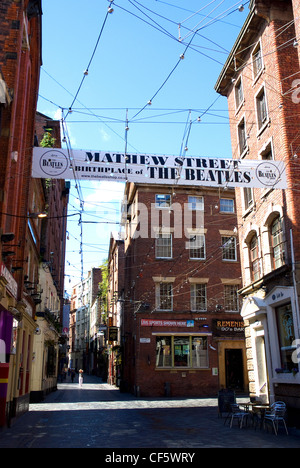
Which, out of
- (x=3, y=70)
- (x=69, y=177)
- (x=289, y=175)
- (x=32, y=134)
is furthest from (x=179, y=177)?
(x=32, y=134)

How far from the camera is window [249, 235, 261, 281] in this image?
17.5 meters

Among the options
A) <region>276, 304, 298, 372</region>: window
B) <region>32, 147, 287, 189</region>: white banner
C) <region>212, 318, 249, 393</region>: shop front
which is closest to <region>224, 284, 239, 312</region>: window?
<region>212, 318, 249, 393</region>: shop front

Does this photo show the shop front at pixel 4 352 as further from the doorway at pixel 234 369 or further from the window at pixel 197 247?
the doorway at pixel 234 369

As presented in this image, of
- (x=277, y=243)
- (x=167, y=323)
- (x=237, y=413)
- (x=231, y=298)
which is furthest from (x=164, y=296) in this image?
(x=237, y=413)

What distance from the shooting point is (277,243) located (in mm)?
15773

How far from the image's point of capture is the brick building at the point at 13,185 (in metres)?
13.2

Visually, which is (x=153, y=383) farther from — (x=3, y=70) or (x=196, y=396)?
(x=3, y=70)

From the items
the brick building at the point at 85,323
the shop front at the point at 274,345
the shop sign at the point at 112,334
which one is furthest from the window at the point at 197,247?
the brick building at the point at 85,323

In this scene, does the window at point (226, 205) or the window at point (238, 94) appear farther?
the window at point (226, 205)

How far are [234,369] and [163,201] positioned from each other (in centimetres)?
1303

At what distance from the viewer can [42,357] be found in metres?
26.1

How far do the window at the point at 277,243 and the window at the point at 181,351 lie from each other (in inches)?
600

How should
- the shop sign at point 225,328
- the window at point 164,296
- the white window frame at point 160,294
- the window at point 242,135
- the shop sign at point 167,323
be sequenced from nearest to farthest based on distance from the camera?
the window at point 242,135 < the shop sign at point 167,323 < the shop sign at point 225,328 < the white window frame at point 160,294 < the window at point 164,296

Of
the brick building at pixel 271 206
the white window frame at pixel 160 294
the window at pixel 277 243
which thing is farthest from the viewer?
the white window frame at pixel 160 294
